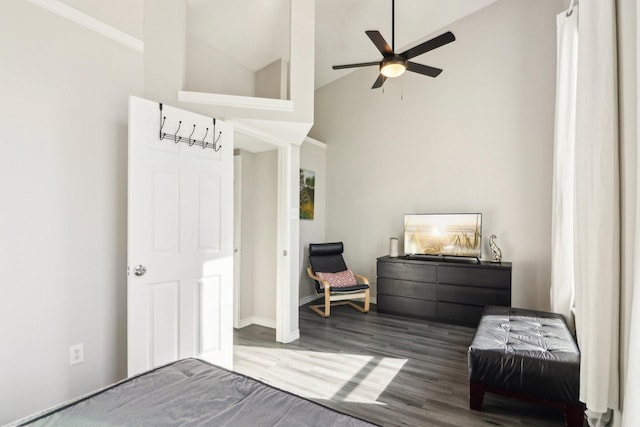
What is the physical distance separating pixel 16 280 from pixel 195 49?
2385mm

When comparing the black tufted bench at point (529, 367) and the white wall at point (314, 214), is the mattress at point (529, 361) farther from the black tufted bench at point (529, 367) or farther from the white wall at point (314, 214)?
the white wall at point (314, 214)

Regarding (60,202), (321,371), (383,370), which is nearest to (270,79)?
(60,202)

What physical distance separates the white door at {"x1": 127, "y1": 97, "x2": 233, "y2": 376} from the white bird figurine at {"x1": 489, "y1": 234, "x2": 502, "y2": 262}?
3.26 m

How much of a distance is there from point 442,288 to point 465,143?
1.97 metres

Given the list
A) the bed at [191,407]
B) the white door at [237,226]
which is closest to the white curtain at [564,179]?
the bed at [191,407]

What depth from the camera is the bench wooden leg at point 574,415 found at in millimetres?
1947

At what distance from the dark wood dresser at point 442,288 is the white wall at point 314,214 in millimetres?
1143

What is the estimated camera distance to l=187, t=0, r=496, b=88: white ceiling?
3.14 m

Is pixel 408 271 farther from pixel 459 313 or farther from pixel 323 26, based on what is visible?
pixel 323 26

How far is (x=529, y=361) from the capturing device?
6.74ft

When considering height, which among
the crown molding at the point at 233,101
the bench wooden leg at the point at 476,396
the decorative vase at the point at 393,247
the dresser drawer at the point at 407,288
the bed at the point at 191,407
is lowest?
the bench wooden leg at the point at 476,396

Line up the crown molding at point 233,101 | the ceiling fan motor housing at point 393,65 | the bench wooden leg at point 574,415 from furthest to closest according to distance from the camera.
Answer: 1. the ceiling fan motor housing at point 393,65
2. the crown molding at point 233,101
3. the bench wooden leg at point 574,415

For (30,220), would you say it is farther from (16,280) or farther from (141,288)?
(141,288)

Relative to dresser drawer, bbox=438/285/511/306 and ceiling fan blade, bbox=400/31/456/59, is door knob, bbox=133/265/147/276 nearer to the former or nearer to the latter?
ceiling fan blade, bbox=400/31/456/59
